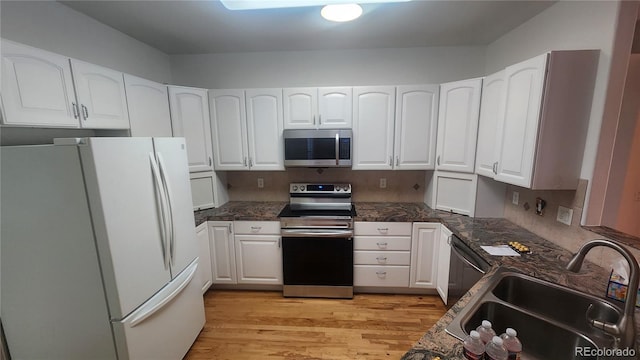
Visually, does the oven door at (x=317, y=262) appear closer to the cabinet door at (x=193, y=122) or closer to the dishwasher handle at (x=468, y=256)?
the dishwasher handle at (x=468, y=256)

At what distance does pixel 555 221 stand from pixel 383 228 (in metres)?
1.26

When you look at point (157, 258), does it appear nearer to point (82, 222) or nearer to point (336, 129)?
point (82, 222)

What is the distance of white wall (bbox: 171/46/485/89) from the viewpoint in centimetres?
264

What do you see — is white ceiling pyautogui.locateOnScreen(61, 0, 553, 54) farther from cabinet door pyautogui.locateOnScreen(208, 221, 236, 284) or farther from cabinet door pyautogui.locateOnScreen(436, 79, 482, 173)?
cabinet door pyautogui.locateOnScreen(208, 221, 236, 284)

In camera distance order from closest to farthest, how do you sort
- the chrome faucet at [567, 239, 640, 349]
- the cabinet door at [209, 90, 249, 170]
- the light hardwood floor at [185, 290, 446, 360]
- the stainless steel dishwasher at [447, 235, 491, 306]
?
the chrome faucet at [567, 239, 640, 349], the stainless steel dishwasher at [447, 235, 491, 306], the light hardwood floor at [185, 290, 446, 360], the cabinet door at [209, 90, 249, 170]

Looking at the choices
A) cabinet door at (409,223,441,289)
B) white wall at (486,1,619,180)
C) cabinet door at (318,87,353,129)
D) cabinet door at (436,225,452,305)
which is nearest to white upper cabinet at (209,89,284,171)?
cabinet door at (318,87,353,129)

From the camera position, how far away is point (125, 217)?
1356 millimetres

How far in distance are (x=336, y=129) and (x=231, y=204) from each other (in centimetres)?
154

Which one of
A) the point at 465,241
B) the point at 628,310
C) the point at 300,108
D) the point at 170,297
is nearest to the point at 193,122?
the point at 300,108

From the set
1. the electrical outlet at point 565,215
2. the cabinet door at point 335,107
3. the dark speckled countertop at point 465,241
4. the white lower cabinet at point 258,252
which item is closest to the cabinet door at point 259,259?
the white lower cabinet at point 258,252

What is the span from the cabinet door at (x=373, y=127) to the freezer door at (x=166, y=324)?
6.08 feet

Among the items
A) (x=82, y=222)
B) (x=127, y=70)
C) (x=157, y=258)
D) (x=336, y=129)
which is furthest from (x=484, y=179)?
(x=127, y=70)

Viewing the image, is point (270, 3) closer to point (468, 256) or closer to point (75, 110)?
point (75, 110)

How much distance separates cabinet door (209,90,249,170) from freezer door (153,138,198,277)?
0.84m
